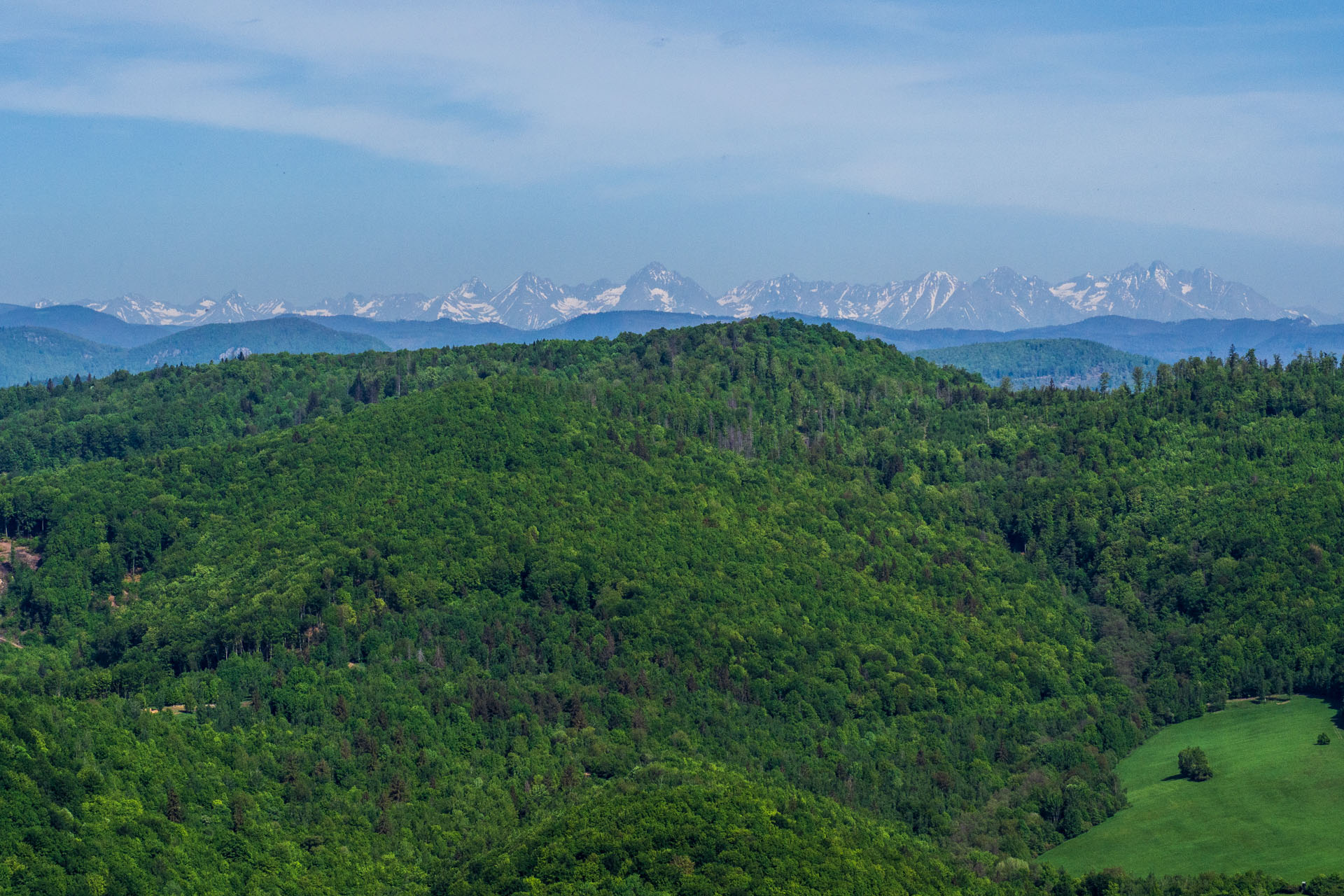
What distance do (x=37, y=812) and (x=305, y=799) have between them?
35401 mm

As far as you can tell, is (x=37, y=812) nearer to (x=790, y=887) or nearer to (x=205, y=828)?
(x=205, y=828)

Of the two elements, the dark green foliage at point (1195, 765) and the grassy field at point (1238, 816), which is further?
the dark green foliage at point (1195, 765)

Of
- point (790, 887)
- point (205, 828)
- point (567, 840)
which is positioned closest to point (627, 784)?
point (567, 840)

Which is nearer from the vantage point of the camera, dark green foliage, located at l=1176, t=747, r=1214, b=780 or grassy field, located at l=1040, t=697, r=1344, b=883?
grassy field, located at l=1040, t=697, r=1344, b=883

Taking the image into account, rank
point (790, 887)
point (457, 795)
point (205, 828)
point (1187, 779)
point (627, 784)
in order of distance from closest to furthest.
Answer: point (790, 887), point (205, 828), point (627, 784), point (457, 795), point (1187, 779)

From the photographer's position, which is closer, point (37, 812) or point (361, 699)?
point (37, 812)

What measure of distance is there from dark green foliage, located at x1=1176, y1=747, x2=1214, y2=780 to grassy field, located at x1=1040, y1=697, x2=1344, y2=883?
126 cm

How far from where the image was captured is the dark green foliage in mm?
184250

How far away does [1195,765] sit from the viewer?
185 meters

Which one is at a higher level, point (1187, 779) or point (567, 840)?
point (567, 840)

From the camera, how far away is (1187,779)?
185 metres

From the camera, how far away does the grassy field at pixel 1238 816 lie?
15538 cm

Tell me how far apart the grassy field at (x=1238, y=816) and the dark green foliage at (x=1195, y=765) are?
126 cm

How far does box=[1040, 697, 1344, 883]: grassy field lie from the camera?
155m
